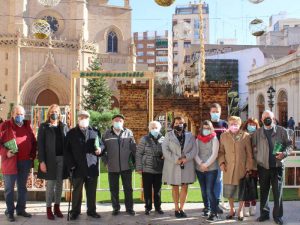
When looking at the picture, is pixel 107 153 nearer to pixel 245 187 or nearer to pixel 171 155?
pixel 171 155

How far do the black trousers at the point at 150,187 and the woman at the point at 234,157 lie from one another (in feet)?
4.08

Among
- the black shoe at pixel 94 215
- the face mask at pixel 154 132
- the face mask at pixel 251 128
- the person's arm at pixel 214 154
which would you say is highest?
the face mask at pixel 251 128

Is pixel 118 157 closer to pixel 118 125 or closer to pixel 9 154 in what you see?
pixel 118 125

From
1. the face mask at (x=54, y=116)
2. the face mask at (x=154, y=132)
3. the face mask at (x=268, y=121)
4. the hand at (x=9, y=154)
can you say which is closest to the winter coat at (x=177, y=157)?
the face mask at (x=154, y=132)

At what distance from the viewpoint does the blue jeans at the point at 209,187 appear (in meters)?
8.02

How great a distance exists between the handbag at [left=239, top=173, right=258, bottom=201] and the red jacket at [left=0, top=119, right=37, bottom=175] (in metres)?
3.67

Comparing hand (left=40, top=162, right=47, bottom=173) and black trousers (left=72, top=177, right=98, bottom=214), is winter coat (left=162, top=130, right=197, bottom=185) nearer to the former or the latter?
black trousers (left=72, top=177, right=98, bottom=214)

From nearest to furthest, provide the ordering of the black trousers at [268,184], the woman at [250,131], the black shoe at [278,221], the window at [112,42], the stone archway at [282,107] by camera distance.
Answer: the black shoe at [278,221]
the black trousers at [268,184]
the woman at [250,131]
the stone archway at [282,107]
the window at [112,42]

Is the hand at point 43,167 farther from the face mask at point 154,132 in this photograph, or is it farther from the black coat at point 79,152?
the face mask at point 154,132

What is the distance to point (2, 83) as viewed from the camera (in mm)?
42000

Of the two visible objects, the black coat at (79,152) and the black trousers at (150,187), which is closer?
the black coat at (79,152)

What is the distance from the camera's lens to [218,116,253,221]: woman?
25.8ft

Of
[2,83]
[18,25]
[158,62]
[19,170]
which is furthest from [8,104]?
[158,62]

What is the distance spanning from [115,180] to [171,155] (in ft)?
3.91
